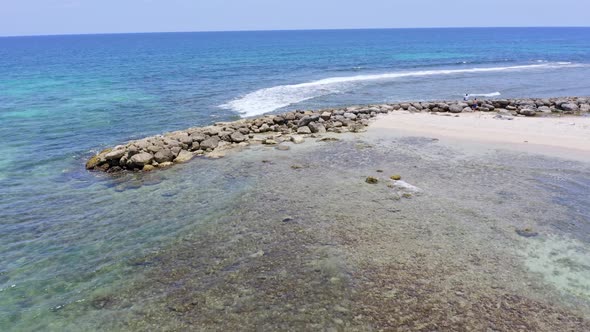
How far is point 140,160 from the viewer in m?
18.0

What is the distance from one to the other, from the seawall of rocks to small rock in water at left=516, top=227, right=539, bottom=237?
11678 millimetres

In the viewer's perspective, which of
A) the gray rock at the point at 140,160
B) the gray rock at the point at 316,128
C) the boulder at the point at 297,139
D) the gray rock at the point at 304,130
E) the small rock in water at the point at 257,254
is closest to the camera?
the small rock in water at the point at 257,254

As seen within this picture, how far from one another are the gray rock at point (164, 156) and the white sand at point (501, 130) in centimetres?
1058

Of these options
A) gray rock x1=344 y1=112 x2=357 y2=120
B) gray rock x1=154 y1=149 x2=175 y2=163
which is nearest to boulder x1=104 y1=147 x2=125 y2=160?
gray rock x1=154 y1=149 x2=175 y2=163

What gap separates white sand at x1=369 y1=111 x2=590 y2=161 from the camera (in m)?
19.3

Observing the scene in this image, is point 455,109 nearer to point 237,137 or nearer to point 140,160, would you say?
point 237,137

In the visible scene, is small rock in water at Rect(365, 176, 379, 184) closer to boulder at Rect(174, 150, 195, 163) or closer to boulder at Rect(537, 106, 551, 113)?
boulder at Rect(174, 150, 195, 163)

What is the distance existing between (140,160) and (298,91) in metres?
23.1

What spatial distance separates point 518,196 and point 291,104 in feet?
69.1

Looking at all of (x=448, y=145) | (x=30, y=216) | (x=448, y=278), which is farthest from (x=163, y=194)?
(x=448, y=145)

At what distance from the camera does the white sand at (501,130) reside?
19.3 meters

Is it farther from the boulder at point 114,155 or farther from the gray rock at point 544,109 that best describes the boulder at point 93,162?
the gray rock at point 544,109

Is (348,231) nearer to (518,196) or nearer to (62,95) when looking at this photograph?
(518,196)

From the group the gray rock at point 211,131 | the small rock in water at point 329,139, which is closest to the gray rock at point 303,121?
the small rock in water at point 329,139
